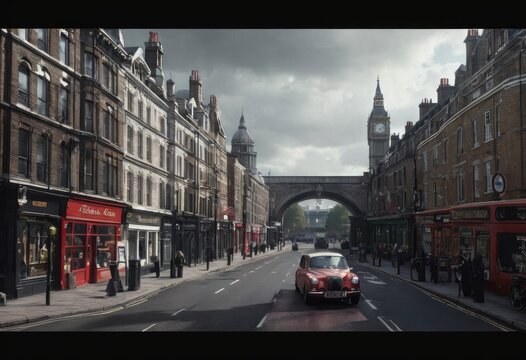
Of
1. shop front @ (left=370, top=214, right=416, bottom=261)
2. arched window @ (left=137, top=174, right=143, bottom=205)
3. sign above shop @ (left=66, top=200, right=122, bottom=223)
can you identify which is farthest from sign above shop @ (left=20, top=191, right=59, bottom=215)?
shop front @ (left=370, top=214, right=416, bottom=261)

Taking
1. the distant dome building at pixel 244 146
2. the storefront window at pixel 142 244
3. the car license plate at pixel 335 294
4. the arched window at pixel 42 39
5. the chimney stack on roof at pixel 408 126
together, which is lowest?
the car license plate at pixel 335 294

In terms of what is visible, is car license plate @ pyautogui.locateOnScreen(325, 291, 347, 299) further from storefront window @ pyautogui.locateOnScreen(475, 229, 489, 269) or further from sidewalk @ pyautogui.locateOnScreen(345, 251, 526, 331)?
storefront window @ pyautogui.locateOnScreen(475, 229, 489, 269)

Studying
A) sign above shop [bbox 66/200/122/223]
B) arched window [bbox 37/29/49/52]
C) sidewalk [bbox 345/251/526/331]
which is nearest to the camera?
sidewalk [bbox 345/251/526/331]

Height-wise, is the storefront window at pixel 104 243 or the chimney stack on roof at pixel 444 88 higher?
the chimney stack on roof at pixel 444 88

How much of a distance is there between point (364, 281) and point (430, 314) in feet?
41.7

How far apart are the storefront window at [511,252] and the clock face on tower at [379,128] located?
348 feet

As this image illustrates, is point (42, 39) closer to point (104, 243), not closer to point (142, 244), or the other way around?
point (104, 243)

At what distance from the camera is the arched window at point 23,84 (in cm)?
2277

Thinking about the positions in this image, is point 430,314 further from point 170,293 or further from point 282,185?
point 282,185

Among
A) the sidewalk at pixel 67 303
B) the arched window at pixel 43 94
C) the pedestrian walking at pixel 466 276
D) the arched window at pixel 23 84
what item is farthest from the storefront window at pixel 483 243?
the arched window at pixel 23 84

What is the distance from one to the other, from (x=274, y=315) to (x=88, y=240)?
16.0m

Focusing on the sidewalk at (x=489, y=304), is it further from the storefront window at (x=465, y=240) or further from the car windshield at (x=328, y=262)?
the car windshield at (x=328, y=262)

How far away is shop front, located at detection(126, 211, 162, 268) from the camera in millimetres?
36031

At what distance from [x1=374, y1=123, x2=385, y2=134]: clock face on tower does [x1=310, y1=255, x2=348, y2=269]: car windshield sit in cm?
10922
